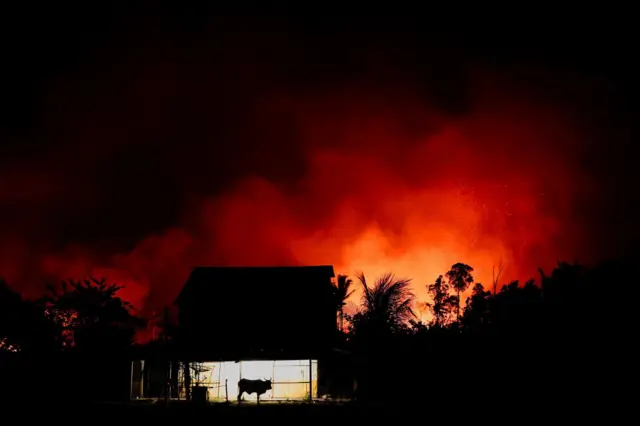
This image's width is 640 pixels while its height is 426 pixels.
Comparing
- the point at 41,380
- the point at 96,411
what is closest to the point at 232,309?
the point at 41,380

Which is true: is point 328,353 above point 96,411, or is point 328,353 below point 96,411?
above

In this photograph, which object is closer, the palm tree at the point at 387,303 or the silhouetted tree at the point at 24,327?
the silhouetted tree at the point at 24,327

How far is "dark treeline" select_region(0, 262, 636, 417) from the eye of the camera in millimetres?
18766

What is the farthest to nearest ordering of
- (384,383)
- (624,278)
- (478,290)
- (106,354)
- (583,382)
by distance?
(478,290), (106,354), (384,383), (624,278), (583,382)

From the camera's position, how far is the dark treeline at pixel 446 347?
1877 centimetres

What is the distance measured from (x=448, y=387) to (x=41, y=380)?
613 inches

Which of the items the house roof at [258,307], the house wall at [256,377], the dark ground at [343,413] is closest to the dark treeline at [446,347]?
the dark ground at [343,413]

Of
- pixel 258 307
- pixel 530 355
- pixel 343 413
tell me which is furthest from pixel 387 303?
pixel 530 355

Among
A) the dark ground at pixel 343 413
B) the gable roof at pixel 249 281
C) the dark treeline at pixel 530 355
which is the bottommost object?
the dark ground at pixel 343 413

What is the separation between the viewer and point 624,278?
19.8 meters

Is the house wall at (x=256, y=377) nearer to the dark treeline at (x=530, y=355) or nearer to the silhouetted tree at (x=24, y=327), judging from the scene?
the silhouetted tree at (x=24, y=327)

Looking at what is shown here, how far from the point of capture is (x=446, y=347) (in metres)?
23.3

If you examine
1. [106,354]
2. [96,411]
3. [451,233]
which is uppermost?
[451,233]

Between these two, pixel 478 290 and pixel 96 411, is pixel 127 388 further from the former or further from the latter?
pixel 478 290
